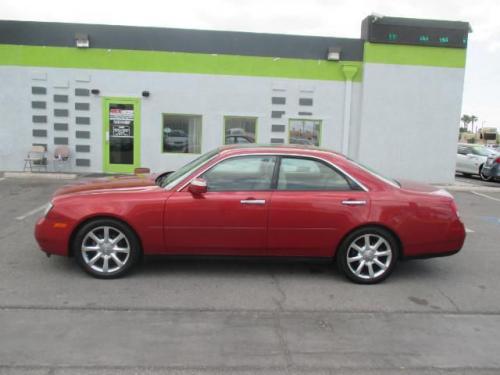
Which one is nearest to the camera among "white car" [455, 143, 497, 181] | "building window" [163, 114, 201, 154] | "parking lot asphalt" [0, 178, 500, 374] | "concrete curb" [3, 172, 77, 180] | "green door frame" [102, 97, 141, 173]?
"parking lot asphalt" [0, 178, 500, 374]

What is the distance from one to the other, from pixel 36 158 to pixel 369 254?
11001mm

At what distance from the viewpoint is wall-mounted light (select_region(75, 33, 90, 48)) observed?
12.8 meters

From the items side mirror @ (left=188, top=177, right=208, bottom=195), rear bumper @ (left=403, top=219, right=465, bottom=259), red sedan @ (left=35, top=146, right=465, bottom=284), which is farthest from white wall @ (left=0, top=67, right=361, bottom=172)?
rear bumper @ (left=403, top=219, right=465, bottom=259)

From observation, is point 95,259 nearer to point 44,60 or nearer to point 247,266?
point 247,266

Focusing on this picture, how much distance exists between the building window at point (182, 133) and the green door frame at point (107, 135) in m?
0.74

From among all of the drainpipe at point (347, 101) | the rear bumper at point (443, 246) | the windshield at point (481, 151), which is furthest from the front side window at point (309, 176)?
the windshield at point (481, 151)

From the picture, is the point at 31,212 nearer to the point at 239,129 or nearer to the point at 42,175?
the point at 42,175

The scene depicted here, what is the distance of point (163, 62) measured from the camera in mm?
13180

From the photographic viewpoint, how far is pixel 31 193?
10.4 meters

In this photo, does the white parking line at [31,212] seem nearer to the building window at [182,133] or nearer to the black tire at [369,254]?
the building window at [182,133]

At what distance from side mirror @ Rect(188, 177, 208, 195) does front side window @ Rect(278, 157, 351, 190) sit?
2.73 feet

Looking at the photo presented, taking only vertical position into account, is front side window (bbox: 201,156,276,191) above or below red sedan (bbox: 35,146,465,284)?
above

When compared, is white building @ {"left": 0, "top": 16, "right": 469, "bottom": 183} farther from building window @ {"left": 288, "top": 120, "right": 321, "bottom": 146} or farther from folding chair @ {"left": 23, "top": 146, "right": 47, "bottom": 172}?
folding chair @ {"left": 23, "top": 146, "right": 47, "bottom": 172}

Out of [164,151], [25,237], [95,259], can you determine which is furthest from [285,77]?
[95,259]
